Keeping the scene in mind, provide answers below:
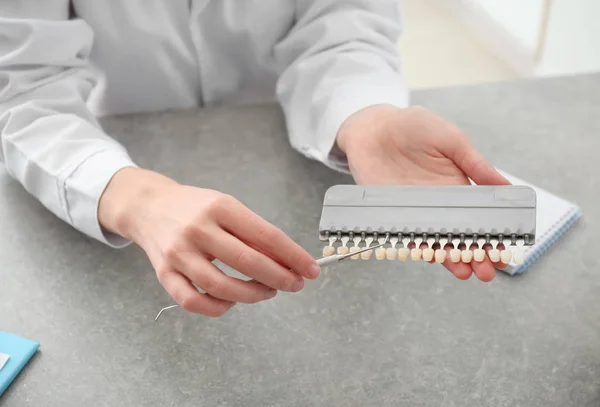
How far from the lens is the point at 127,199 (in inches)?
21.5

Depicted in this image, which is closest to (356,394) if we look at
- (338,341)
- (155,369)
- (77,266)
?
(338,341)

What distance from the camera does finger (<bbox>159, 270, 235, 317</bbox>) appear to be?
1.51ft

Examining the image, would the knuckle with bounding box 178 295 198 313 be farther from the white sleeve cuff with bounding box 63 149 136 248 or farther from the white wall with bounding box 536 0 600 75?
the white wall with bounding box 536 0 600 75

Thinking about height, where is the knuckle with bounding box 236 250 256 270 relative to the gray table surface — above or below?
above

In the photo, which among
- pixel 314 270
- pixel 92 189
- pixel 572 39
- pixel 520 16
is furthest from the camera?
pixel 520 16

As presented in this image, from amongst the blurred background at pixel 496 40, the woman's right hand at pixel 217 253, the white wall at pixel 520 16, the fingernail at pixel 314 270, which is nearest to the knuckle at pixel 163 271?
the woman's right hand at pixel 217 253

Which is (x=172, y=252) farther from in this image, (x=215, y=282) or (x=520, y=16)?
(x=520, y=16)

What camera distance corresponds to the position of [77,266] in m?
0.59

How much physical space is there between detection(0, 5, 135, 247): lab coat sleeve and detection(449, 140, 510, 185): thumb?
30 centimetres

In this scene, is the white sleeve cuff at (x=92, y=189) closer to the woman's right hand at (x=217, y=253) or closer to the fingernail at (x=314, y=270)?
the woman's right hand at (x=217, y=253)

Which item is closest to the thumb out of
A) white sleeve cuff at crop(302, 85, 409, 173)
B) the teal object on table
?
white sleeve cuff at crop(302, 85, 409, 173)

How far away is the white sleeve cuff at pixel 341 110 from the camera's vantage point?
25.8 inches

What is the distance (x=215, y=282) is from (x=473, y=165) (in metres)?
0.23

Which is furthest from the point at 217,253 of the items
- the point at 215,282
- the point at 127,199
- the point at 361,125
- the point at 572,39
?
the point at 572,39
